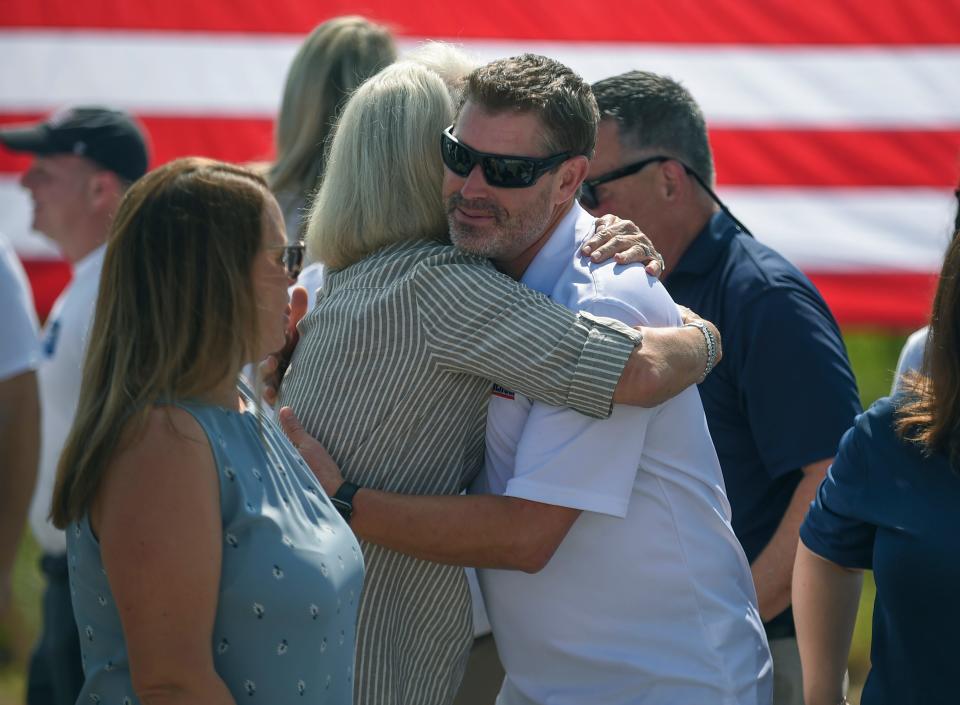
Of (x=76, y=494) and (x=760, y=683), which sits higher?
(x=76, y=494)

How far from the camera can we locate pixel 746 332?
105 inches

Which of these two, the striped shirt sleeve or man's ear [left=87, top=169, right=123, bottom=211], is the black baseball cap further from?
the striped shirt sleeve

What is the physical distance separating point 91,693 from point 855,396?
1.69m

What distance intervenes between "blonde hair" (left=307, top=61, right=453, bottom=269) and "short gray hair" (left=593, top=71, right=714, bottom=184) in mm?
863

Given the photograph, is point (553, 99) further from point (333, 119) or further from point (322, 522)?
point (333, 119)

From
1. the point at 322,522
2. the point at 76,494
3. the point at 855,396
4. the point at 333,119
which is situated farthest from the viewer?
the point at 333,119

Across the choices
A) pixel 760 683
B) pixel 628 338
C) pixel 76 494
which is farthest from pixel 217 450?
pixel 760 683

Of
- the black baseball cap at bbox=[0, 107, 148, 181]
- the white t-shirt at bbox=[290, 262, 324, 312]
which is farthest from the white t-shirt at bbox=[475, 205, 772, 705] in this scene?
the black baseball cap at bbox=[0, 107, 148, 181]

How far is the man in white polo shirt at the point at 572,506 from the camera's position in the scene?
6.51ft

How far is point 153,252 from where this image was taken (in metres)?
1.70

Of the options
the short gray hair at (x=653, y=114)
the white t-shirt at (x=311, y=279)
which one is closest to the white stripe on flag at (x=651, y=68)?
the short gray hair at (x=653, y=114)

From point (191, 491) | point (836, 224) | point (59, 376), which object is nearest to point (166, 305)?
point (191, 491)

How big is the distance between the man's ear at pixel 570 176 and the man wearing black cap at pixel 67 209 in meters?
2.10

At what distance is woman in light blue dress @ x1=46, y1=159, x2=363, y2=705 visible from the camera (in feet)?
5.29
